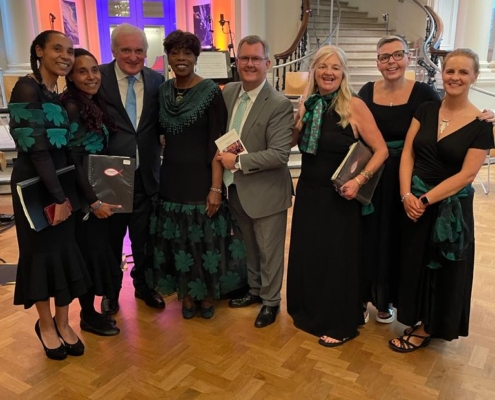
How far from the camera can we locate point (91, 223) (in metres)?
2.50

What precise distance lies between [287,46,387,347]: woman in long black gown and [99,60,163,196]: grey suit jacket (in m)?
0.85

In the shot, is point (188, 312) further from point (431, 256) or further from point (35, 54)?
point (35, 54)

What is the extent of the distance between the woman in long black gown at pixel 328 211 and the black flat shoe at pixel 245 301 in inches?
13.6

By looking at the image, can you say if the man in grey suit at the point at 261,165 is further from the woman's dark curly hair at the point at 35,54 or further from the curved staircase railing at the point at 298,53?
the curved staircase railing at the point at 298,53

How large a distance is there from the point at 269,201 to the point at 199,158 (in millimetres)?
461

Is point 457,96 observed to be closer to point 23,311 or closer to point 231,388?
point 231,388

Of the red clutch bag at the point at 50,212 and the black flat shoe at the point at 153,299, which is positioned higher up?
the red clutch bag at the point at 50,212

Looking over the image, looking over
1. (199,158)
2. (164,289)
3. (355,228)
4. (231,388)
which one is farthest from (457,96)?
(164,289)

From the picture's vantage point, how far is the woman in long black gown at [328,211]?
91.1 inches

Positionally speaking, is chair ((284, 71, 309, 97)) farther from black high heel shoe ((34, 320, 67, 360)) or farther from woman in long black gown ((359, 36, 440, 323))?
black high heel shoe ((34, 320, 67, 360))

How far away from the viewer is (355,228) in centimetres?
245

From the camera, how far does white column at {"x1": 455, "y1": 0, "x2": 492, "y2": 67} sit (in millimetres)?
8367

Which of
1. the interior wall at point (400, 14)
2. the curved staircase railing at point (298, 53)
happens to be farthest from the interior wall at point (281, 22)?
the interior wall at point (400, 14)

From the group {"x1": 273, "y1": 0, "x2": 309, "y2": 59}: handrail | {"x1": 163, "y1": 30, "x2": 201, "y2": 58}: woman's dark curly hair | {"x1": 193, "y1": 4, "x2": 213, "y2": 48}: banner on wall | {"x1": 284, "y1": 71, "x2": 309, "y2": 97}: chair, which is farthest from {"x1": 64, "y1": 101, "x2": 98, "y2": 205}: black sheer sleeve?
{"x1": 193, "y1": 4, "x2": 213, "y2": 48}: banner on wall
